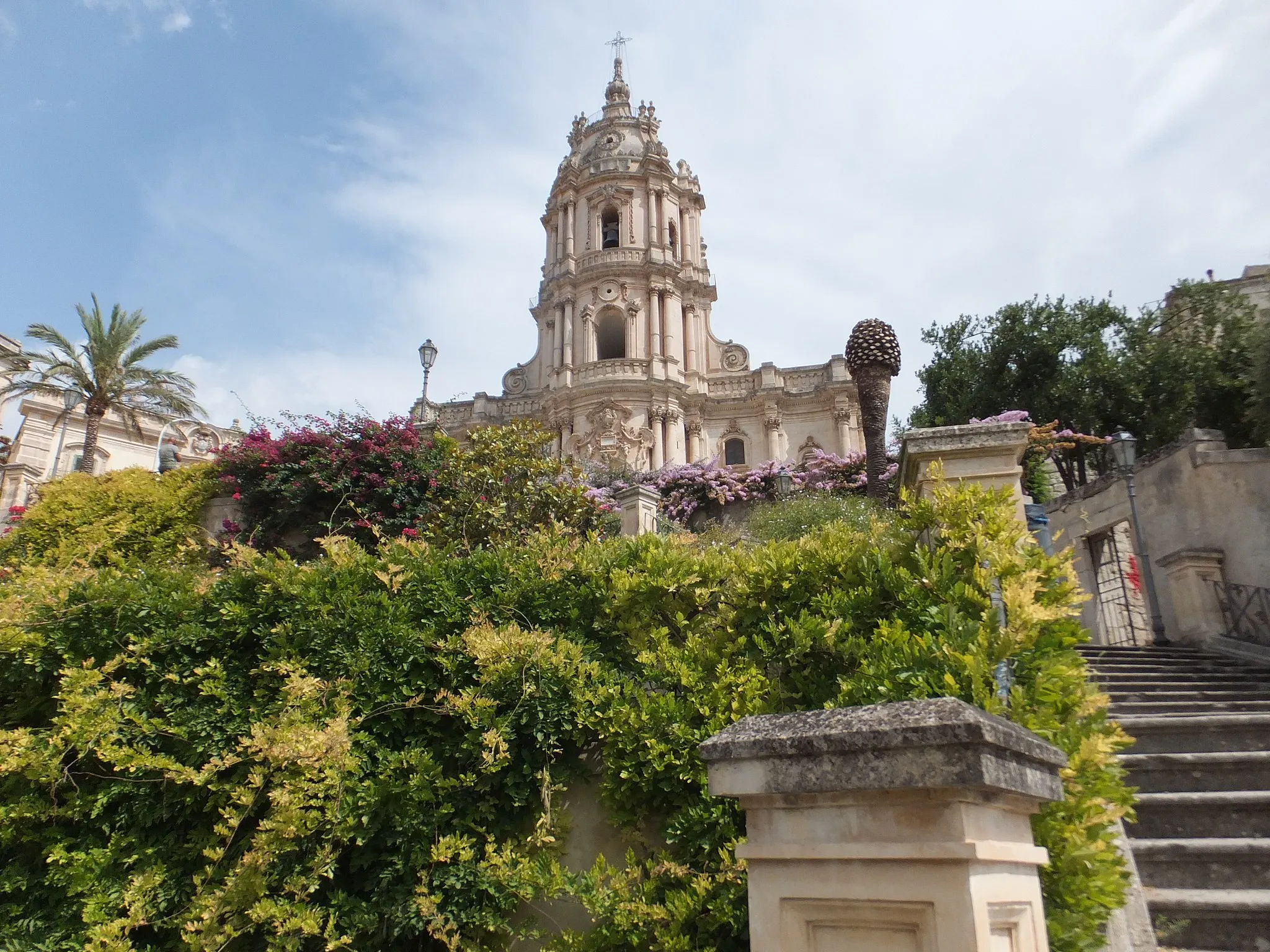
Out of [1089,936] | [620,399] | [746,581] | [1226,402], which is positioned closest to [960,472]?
[746,581]

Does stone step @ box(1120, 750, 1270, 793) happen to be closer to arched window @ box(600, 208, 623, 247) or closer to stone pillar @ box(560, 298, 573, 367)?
stone pillar @ box(560, 298, 573, 367)

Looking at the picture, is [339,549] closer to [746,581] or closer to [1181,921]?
[746,581]

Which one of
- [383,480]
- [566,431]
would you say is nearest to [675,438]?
[566,431]

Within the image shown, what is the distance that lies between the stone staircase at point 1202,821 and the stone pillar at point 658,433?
28.5 m

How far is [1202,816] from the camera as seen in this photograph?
5082 mm

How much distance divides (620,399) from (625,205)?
11309 millimetres

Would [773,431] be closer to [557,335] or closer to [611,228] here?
[557,335]

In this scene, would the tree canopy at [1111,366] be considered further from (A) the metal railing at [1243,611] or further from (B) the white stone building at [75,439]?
(B) the white stone building at [75,439]

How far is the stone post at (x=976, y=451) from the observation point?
19.1ft

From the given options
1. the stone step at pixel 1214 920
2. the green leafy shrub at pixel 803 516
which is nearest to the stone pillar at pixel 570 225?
the green leafy shrub at pixel 803 516

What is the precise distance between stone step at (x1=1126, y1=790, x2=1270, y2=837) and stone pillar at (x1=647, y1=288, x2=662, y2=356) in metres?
33.7

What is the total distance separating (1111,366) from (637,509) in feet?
66.6

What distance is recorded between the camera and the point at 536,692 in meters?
5.16

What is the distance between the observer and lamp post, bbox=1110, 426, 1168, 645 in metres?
13.6
